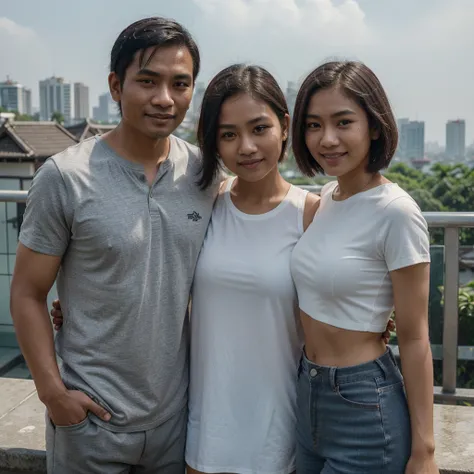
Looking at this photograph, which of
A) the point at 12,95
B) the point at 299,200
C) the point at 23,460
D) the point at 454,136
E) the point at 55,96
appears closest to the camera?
the point at 299,200

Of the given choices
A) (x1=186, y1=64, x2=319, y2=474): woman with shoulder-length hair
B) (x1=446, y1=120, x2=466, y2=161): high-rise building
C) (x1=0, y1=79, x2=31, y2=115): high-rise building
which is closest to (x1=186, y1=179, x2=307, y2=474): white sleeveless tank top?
(x1=186, y1=64, x2=319, y2=474): woman with shoulder-length hair

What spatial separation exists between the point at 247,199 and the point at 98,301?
555 mm

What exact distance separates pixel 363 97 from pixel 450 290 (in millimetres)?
1326

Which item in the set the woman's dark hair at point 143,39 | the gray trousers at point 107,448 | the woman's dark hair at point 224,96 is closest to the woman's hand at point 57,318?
the gray trousers at point 107,448

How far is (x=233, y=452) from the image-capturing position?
80.4 inches

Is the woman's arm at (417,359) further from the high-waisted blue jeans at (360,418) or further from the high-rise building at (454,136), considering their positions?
the high-rise building at (454,136)

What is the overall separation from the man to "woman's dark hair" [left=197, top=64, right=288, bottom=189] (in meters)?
0.08

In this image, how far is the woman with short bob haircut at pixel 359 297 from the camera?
1.77 meters

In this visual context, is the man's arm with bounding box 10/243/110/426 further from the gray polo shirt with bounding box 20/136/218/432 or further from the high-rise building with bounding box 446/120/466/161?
the high-rise building with bounding box 446/120/466/161

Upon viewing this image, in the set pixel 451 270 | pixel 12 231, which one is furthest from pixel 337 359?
pixel 12 231

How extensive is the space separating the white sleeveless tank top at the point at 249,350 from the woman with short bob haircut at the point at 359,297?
9 centimetres

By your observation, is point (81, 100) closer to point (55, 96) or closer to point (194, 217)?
point (55, 96)

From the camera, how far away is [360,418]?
1.79 meters

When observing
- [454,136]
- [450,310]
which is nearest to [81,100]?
[454,136]
